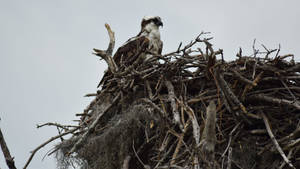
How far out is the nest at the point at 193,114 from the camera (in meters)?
3.66

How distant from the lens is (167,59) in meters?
4.32

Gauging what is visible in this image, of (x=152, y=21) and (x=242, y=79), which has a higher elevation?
(x=152, y=21)

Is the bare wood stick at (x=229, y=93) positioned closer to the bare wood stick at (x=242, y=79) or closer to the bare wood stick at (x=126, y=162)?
the bare wood stick at (x=242, y=79)

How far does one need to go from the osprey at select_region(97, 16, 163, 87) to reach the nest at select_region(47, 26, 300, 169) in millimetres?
438

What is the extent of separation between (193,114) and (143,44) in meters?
1.76

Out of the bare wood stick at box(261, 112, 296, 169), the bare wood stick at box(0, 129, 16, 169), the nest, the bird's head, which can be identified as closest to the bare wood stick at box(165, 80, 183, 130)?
the nest

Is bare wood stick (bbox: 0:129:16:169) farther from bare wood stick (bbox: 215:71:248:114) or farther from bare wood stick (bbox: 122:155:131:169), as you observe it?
bare wood stick (bbox: 215:71:248:114)

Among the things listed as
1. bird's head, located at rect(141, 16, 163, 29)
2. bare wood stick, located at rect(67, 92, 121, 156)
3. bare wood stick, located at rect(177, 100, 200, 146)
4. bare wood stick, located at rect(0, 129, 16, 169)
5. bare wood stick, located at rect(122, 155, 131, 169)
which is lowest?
bare wood stick, located at rect(122, 155, 131, 169)

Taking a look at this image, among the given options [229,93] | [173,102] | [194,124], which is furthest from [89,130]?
[229,93]

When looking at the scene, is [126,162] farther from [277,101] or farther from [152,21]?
[152,21]

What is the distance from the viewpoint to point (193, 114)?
141 inches

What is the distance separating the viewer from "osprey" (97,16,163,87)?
4987mm

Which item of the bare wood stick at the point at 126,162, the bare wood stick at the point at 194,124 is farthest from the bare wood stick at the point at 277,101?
the bare wood stick at the point at 126,162

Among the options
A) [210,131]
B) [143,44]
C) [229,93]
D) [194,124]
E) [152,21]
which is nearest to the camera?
[210,131]
